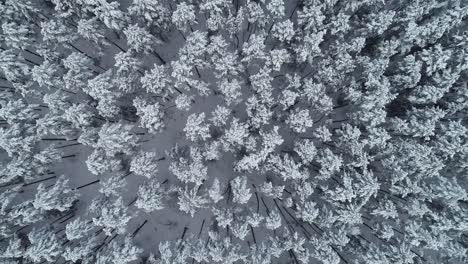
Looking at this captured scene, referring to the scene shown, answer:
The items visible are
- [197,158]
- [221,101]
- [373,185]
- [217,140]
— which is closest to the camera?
[373,185]

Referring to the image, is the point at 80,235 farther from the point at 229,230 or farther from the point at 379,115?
the point at 379,115

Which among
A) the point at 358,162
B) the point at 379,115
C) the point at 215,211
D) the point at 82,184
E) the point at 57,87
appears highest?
the point at 379,115

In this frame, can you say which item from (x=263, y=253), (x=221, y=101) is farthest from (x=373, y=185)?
(x=221, y=101)

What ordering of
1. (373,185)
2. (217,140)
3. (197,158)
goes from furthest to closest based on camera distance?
1. (217,140)
2. (197,158)
3. (373,185)

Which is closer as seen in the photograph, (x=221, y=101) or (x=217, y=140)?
(x=217, y=140)

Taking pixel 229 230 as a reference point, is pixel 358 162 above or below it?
above

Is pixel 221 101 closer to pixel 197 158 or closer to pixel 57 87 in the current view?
pixel 197 158

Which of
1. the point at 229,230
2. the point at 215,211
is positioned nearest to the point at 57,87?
the point at 215,211
